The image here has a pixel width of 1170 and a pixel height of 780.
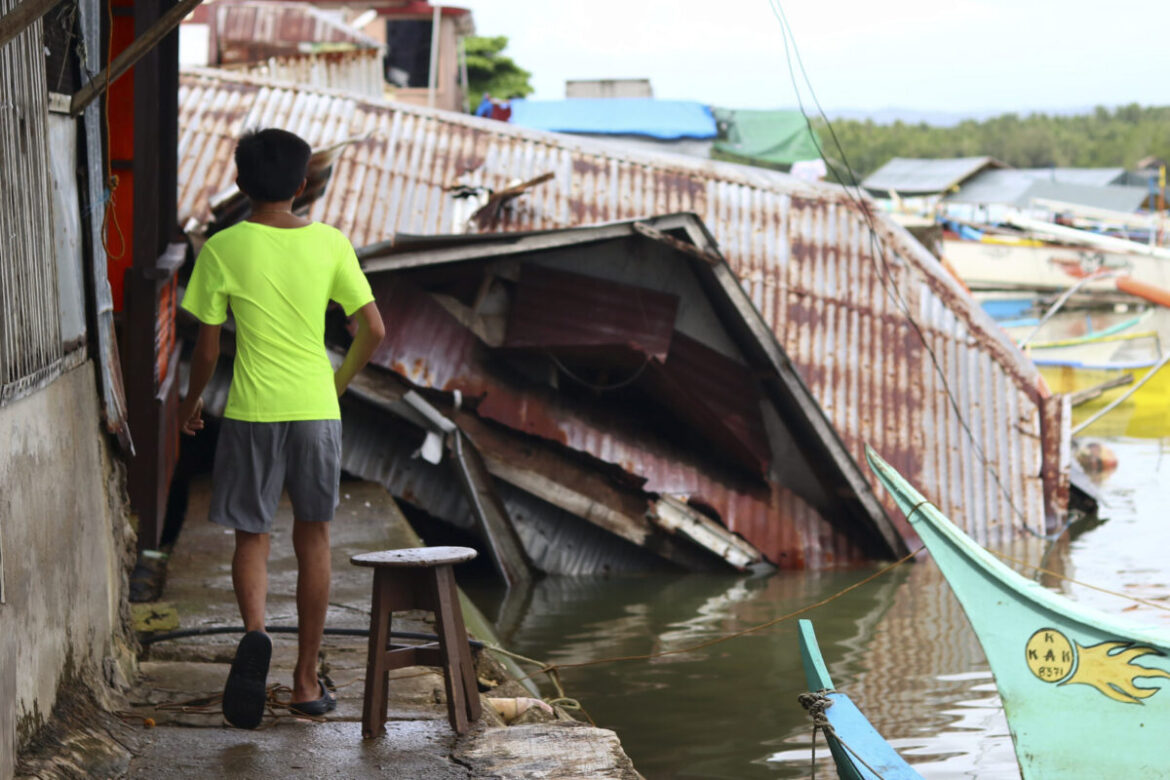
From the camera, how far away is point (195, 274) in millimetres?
4297

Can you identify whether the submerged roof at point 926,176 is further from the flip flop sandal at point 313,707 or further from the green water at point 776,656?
the flip flop sandal at point 313,707

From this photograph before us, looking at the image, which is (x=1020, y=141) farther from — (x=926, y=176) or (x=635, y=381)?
(x=635, y=381)

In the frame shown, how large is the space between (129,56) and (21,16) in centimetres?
154

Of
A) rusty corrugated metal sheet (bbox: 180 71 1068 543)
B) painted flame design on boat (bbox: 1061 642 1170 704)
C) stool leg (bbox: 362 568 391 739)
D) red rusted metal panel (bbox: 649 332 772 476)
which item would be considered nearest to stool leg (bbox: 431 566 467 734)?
stool leg (bbox: 362 568 391 739)

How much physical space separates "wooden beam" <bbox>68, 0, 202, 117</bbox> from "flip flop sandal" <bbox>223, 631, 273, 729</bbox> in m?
2.01

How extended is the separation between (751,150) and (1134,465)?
14577 mm

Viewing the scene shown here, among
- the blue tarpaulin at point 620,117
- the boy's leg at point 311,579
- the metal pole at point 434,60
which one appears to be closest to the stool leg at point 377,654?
the boy's leg at point 311,579

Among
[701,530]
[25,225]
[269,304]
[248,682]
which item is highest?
[25,225]

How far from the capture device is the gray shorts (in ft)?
14.0

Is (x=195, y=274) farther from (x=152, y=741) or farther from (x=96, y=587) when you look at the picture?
(x=152, y=741)

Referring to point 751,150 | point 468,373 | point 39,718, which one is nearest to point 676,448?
point 468,373

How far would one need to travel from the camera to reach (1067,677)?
A: 16.4 ft

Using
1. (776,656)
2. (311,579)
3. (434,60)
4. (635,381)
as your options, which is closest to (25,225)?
(311,579)

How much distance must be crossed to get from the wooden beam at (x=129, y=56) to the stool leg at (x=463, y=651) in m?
2.03
